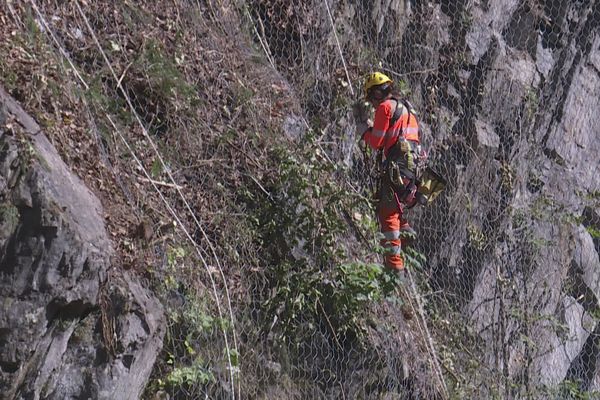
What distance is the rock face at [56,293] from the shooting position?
5312mm

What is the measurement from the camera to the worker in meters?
7.62

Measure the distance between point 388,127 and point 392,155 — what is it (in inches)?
8.2

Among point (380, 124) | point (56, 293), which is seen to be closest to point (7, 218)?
point (56, 293)

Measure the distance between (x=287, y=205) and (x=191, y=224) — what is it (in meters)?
0.78

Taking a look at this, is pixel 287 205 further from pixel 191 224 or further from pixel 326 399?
pixel 326 399

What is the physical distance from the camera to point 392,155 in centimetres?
771

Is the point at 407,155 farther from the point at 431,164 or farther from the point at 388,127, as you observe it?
the point at 431,164

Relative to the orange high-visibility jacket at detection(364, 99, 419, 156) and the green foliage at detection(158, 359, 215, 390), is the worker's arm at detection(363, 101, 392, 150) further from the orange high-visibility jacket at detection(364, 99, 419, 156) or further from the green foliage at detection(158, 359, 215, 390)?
the green foliage at detection(158, 359, 215, 390)

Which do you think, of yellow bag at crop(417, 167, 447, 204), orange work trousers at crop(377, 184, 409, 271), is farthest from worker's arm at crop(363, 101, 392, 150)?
yellow bag at crop(417, 167, 447, 204)

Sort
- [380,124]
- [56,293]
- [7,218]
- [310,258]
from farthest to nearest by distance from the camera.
Result: [380,124] → [310,258] → [56,293] → [7,218]

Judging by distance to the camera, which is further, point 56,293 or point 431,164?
point 431,164

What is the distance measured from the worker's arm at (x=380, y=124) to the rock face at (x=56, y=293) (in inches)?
94.9

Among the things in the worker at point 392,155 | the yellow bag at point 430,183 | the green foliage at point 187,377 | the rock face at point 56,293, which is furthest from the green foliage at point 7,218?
the yellow bag at point 430,183

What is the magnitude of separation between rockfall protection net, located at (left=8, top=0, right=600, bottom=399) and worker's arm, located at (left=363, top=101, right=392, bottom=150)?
0.42 metres
